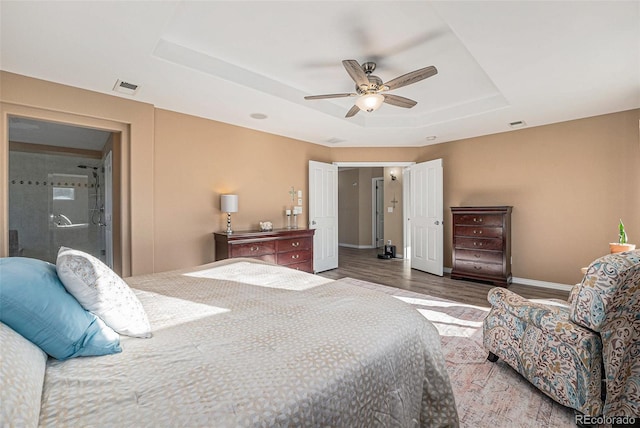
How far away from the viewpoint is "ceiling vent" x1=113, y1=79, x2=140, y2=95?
9.43 ft

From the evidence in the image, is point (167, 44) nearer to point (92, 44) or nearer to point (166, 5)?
point (92, 44)

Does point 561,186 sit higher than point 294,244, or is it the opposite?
point 561,186

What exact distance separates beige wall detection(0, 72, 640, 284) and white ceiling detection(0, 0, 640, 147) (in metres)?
0.25

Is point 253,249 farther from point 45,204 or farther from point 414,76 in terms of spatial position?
point 45,204

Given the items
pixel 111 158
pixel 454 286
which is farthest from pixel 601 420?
pixel 111 158

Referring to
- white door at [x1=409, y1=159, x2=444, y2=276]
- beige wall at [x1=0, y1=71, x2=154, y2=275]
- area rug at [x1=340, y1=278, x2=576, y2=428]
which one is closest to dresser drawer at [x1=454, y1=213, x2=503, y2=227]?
white door at [x1=409, y1=159, x2=444, y2=276]

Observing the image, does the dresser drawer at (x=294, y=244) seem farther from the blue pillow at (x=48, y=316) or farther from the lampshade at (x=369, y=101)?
the blue pillow at (x=48, y=316)

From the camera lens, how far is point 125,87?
2959mm

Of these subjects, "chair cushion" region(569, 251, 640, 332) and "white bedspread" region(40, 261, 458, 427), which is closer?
"white bedspread" region(40, 261, 458, 427)

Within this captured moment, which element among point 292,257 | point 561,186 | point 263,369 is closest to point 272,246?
point 292,257

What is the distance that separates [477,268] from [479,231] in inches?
23.5

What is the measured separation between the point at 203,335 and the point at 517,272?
511cm

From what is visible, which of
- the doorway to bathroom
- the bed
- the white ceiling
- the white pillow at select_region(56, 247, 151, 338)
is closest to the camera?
the bed

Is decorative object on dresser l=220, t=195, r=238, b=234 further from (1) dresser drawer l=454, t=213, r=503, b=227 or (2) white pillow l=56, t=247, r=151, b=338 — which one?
(1) dresser drawer l=454, t=213, r=503, b=227
